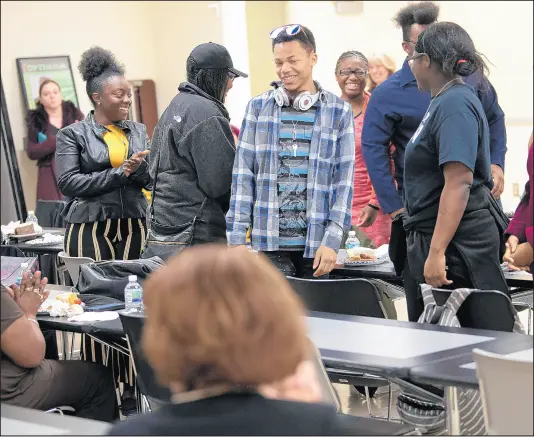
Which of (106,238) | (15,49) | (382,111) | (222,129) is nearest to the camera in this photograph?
(222,129)

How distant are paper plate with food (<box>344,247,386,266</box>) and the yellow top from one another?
50.2 inches

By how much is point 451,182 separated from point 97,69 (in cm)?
234

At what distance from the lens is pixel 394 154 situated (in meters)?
4.63

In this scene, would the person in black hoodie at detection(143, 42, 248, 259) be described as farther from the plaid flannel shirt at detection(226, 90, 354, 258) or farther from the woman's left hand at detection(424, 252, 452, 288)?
the woman's left hand at detection(424, 252, 452, 288)

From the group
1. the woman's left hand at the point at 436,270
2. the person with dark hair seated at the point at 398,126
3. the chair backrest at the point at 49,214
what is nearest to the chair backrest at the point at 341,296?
the woman's left hand at the point at 436,270

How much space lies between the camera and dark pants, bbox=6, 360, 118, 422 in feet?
11.1

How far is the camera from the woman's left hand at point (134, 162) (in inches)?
189

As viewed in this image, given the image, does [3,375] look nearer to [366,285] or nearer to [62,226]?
[366,285]

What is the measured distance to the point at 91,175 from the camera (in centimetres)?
493

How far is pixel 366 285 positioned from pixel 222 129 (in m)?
0.97

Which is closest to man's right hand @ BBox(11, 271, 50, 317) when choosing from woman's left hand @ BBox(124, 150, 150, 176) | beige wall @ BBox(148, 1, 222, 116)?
woman's left hand @ BBox(124, 150, 150, 176)

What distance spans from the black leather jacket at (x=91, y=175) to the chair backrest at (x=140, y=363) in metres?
1.85

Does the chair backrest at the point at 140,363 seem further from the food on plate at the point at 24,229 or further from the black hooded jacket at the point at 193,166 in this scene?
the food on plate at the point at 24,229

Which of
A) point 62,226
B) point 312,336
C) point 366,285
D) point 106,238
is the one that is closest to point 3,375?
point 312,336
